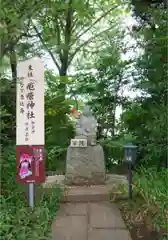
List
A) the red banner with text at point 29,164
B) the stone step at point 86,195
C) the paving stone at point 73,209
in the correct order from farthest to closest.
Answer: the stone step at point 86,195 < the paving stone at point 73,209 < the red banner with text at point 29,164

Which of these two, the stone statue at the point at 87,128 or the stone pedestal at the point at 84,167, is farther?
the stone statue at the point at 87,128

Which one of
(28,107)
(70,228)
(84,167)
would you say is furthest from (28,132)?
(84,167)

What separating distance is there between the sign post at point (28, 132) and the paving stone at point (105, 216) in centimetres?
65

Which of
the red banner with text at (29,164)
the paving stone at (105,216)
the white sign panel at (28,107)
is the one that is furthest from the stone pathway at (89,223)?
the white sign panel at (28,107)

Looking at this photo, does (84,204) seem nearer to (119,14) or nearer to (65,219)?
(65,219)

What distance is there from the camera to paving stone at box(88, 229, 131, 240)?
2772 millimetres

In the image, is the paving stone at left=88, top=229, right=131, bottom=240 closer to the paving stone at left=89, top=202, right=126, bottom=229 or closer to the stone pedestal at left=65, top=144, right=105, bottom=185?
the paving stone at left=89, top=202, right=126, bottom=229

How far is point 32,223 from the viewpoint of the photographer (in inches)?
110

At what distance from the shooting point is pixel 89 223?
3.14 m

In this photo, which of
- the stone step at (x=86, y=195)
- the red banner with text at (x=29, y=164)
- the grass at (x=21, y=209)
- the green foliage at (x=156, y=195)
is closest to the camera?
the grass at (x=21, y=209)

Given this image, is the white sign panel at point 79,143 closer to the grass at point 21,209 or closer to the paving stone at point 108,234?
the grass at point 21,209

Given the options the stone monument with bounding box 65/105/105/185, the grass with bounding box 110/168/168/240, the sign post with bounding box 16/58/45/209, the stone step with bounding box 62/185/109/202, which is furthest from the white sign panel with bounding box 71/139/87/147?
the sign post with bounding box 16/58/45/209

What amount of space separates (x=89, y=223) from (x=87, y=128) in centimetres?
164

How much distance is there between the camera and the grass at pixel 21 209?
8.38ft
